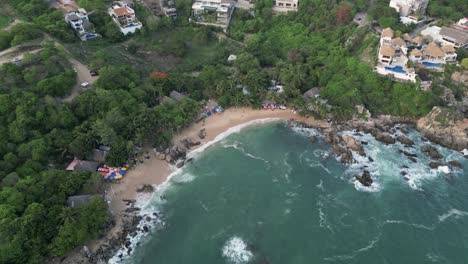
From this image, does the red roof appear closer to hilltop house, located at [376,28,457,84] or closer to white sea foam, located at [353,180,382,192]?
hilltop house, located at [376,28,457,84]

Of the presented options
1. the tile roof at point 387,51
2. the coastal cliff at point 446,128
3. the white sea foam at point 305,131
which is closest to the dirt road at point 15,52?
the white sea foam at point 305,131

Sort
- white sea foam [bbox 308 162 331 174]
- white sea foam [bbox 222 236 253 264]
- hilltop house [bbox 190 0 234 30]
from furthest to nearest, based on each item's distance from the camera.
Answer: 1. hilltop house [bbox 190 0 234 30]
2. white sea foam [bbox 308 162 331 174]
3. white sea foam [bbox 222 236 253 264]

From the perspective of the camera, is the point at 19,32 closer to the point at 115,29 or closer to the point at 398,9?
the point at 115,29

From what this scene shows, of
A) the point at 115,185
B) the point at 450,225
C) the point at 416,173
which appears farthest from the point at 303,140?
the point at 115,185

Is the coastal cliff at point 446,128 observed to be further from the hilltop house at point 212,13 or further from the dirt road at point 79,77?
the dirt road at point 79,77

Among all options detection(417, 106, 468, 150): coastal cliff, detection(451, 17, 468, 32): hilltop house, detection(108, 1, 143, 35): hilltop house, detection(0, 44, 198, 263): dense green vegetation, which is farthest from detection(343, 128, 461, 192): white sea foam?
detection(108, 1, 143, 35): hilltop house

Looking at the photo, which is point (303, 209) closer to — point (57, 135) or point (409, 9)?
point (57, 135)
